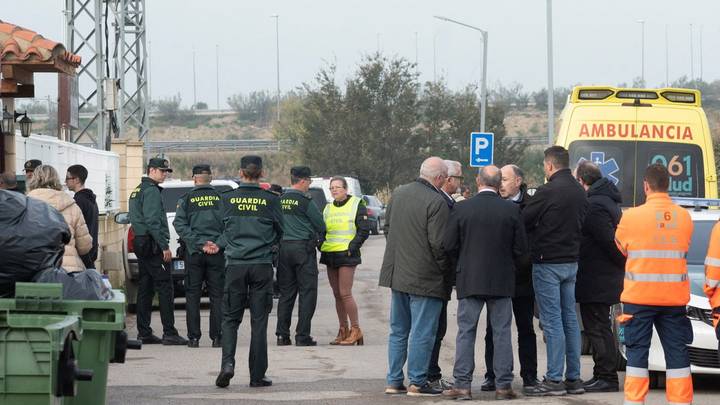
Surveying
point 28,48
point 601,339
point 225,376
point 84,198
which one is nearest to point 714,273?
point 601,339

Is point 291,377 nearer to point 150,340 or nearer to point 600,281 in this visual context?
point 600,281

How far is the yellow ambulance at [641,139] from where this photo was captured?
17.5 metres

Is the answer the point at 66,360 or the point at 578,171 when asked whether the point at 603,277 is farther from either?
the point at 66,360

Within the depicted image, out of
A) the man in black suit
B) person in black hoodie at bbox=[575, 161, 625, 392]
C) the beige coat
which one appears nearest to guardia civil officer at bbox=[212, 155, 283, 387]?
the beige coat

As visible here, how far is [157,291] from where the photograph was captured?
1557 centimetres

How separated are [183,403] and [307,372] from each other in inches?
89.3

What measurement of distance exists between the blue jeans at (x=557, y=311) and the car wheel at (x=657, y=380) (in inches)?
29.5

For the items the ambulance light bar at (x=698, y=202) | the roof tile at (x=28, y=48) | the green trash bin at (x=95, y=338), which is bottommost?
the green trash bin at (x=95, y=338)

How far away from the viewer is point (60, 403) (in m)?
7.55

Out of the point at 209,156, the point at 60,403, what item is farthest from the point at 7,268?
the point at 209,156

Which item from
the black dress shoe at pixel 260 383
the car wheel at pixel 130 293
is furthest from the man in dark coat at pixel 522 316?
the car wheel at pixel 130 293

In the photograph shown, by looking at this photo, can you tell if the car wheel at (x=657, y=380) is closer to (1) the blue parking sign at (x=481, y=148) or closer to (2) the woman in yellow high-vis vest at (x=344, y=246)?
(2) the woman in yellow high-vis vest at (x=344, y=246)

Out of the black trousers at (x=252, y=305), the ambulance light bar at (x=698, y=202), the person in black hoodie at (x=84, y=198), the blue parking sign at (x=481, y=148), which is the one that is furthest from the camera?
the blue parking sign at (x=481, y=148)

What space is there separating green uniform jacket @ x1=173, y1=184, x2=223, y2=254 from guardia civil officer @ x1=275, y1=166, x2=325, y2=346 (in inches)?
34.7
